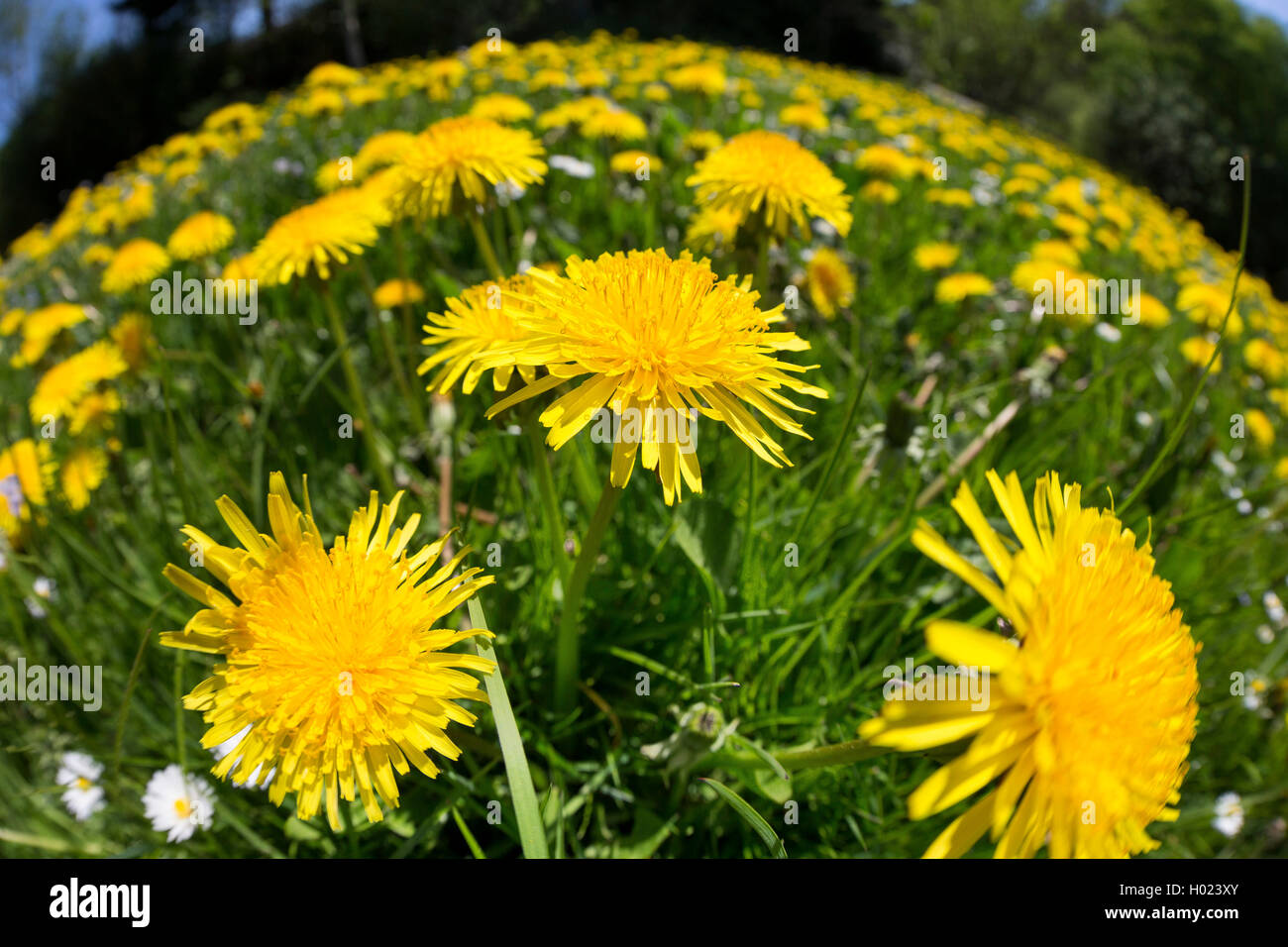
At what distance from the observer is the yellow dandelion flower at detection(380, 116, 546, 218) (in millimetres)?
1326

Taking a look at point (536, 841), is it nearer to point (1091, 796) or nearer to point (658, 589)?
point (1091, 796)

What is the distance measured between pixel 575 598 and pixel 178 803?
34.0 inches

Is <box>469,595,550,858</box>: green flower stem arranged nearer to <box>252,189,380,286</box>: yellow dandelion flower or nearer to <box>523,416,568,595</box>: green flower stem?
<box>523,416,568,595</box>: green flower stem

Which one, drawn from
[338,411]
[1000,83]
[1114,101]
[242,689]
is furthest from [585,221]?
[1000,83]

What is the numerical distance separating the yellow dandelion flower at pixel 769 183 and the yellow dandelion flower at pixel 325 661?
0.85m

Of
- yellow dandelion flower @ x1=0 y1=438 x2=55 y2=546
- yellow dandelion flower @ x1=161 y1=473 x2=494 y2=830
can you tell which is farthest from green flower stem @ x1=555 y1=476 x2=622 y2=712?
yellow dandelion flower @ x1=0 y1=438 x2=55 y2=546

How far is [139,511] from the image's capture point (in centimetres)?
183

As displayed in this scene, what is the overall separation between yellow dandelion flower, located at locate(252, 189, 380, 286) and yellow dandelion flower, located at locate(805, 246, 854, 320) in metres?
1.23

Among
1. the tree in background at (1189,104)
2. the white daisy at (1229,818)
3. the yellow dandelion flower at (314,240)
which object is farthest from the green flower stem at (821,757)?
the tree in background at (1189,104)

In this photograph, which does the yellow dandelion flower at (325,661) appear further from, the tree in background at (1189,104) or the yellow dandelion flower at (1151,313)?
the tree in background at (1189,104)

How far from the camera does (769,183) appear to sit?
1.27m

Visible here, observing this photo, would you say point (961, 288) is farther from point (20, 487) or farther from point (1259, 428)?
point (20, 487)
